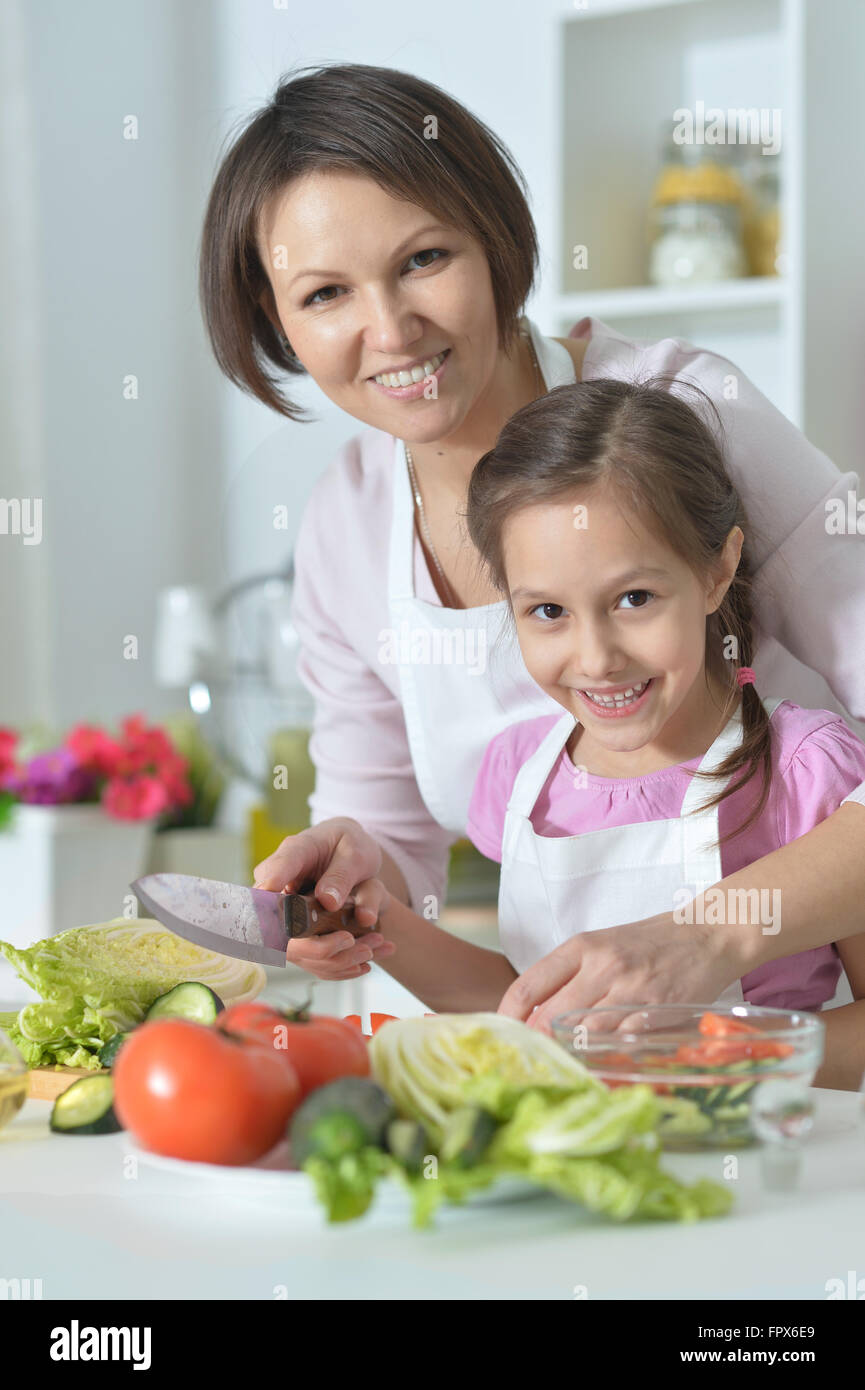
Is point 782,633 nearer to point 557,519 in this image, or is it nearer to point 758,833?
point 758,833

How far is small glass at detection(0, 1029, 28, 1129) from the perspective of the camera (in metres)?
0.82

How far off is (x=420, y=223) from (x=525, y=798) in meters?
0.50

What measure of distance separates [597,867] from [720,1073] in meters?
0.54

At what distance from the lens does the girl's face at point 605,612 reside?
1.13 m

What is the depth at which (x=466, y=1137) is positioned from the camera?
658mm

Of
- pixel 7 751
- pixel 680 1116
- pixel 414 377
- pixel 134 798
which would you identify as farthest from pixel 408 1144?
pixel 7 751

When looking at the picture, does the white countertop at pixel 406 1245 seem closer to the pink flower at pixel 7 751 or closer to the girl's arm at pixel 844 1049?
the girl's arm at pixel 844 1049

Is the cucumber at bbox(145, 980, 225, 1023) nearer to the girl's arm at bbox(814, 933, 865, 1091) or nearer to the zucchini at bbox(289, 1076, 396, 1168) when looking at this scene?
the zucchini at bbox(289, 1076, 396, 1168)

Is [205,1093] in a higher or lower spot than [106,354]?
lower

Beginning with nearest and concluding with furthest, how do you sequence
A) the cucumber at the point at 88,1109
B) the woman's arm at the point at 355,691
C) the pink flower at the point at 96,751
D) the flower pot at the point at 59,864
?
the cucumber at the point at 88,1109
the woman's arm at the point at 355,691
the flower pot at the point at 59,864
the pink flower at the point at 96,751

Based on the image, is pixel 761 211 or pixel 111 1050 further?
pixel 761 211

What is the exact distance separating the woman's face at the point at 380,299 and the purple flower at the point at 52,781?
5.08 ft

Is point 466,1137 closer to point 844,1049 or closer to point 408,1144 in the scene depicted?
point 408,1144

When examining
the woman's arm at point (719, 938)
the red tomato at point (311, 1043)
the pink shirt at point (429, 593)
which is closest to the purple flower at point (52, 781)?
the pink shirt at point (429, 593)
